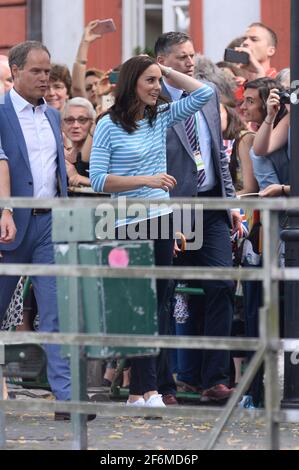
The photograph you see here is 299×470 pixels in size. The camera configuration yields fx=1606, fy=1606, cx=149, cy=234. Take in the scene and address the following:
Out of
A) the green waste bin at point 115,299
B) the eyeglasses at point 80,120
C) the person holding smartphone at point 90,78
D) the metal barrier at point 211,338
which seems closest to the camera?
the metal barrier at point 211,338

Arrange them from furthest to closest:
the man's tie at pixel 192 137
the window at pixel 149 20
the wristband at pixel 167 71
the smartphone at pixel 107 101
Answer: the window at pixel 149 20
the smartphone at pixel 107 101
the man's tie at pixel 192 137
the wristband at pixel 167 71

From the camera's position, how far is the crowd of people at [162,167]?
8812mm

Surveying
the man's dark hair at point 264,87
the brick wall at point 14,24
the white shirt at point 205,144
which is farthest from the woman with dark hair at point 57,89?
the brick wall at point 14,24

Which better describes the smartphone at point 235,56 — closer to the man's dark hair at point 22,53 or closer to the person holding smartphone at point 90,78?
the person holding smartphone at point 90,78

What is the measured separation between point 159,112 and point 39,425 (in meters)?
1.88

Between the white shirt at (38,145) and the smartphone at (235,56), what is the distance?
9.00 feet

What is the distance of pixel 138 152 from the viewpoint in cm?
891

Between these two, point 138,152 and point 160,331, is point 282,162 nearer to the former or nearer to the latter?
point 138,152

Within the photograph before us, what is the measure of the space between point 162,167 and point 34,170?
2.39 ft

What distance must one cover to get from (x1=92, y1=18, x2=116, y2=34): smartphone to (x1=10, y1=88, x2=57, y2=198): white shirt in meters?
3.97

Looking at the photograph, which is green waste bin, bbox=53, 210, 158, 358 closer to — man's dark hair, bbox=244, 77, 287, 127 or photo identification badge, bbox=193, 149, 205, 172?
photo identification badge, bbox=193, 149, 205, 172

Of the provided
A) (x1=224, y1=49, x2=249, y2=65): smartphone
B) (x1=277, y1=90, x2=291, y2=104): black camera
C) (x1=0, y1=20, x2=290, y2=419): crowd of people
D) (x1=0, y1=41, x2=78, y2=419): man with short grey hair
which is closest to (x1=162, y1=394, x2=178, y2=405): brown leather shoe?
(x1=0, y1=20, x2=290, y2=419): crowd of people

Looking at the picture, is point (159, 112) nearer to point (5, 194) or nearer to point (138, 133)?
point (138, 133)

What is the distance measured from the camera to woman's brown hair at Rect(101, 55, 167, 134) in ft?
29.4
